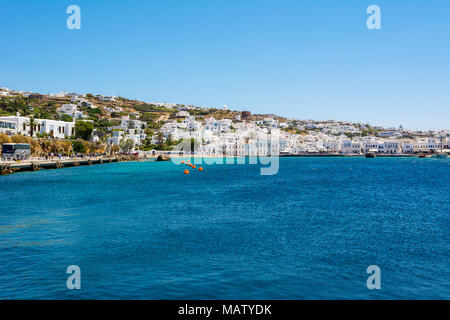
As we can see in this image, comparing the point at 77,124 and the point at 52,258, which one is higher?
the point at 77,124

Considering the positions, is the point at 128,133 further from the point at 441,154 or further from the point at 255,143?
the point at 441,154

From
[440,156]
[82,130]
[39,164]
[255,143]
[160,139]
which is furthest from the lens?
[440,156]

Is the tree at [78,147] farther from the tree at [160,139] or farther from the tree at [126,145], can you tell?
the tree at [160,139]

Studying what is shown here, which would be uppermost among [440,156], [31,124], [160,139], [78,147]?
[31,124]

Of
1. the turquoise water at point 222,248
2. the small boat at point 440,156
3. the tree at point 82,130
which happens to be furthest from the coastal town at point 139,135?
the turquoise water at point 222,248

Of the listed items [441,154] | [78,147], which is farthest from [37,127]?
[441,154]

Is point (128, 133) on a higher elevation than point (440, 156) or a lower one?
higher
